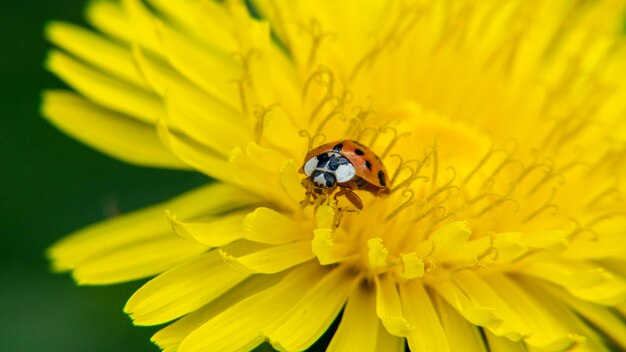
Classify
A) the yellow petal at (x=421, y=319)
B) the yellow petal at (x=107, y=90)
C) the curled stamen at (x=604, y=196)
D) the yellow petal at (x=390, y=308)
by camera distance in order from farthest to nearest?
1. the yellow petal at (x=107, y=90)
2. the curled stamen at (x=604, y=196)
3. the yellow petal at (x=421, y=319)
4. the yellow petal at (x=390, y=308)

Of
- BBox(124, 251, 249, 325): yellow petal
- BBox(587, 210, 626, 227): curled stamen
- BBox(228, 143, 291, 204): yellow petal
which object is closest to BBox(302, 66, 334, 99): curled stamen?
BBox(228, 143, 291, 204): yellow petal

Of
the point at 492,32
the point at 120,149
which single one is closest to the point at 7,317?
the point at 120,149

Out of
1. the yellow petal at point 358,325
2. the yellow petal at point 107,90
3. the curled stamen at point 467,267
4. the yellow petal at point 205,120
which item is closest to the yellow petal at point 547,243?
the curled stamen at point 467,267

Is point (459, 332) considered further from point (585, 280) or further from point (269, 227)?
point (269, 227)

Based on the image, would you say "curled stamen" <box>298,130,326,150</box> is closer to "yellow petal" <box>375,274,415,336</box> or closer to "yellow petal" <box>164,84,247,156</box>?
"yellow petal" <box>164,84,247,156</box>

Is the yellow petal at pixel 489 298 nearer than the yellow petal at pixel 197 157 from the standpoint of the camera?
Yes

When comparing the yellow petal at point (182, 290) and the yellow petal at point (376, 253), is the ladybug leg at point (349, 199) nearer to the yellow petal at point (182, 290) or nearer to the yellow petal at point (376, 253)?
the yellow petal at point (376, 253)

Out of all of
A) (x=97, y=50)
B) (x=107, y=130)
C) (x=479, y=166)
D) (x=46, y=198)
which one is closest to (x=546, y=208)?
(x=479, y=166)

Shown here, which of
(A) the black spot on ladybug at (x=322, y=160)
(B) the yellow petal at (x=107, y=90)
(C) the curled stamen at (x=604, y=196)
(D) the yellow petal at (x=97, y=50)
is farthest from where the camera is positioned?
(D) the yellow petal at (x=97, y=50)
